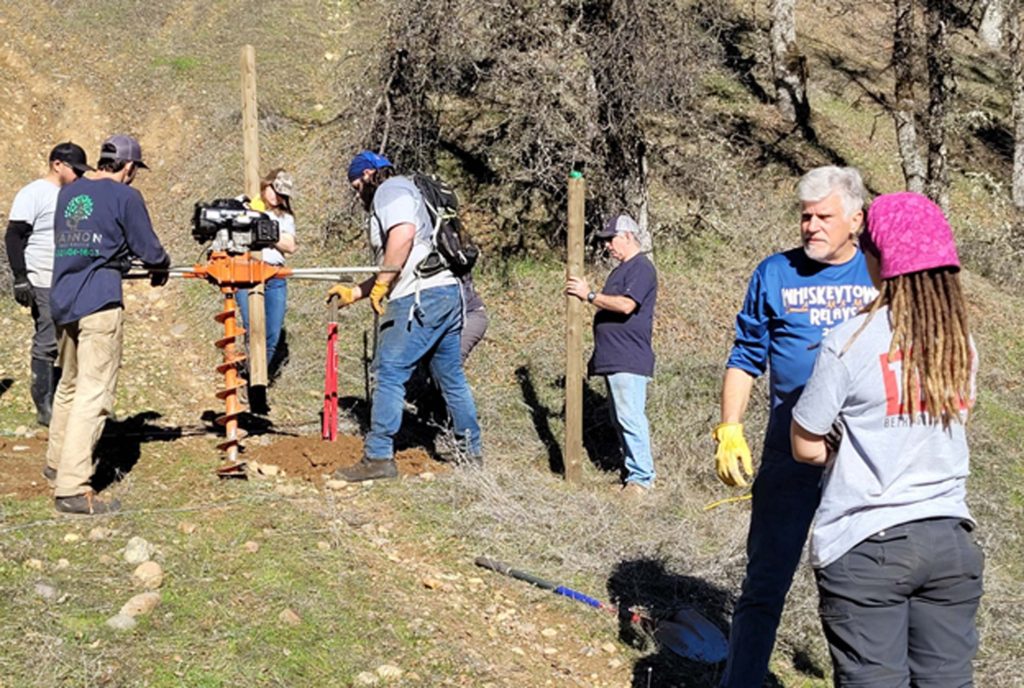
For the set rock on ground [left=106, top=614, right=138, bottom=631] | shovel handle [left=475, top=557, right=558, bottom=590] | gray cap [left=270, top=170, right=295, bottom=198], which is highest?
gray cap [left=270, top=170, right=295, bottom=198]

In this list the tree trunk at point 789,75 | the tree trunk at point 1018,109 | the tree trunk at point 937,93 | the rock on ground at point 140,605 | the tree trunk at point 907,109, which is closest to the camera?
the rock on ground at point 140,605

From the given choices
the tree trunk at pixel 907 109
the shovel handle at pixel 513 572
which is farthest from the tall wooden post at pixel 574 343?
the tree trunk at pixel 907 109

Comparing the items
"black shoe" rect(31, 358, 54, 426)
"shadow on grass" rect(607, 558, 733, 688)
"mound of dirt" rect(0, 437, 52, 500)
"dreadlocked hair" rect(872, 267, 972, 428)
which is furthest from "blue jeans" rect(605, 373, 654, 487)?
"dreadlocked hair" rect(872, 267, 972, 428)

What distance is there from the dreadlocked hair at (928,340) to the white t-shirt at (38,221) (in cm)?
557

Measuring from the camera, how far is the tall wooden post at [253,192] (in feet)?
26.3

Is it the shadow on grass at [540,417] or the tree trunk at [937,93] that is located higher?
the tree trunk at [937,93]

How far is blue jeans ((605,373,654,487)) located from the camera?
280 inches

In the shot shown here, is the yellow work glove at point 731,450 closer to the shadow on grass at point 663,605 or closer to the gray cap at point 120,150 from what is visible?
the shadow on grass at point 663,605

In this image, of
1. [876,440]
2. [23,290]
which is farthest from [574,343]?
[876,440]

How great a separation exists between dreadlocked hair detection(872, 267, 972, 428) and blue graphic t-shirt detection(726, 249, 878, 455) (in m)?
0.98

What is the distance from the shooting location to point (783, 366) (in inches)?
164

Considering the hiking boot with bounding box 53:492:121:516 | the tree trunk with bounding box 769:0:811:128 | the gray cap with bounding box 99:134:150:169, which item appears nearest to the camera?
the hiking boot with bounding box 53:492:121:516

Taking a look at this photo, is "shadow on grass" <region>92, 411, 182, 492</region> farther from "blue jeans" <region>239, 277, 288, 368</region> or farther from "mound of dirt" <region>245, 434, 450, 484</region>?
"blue jeans" <region>239, 277, 288, 368</region>

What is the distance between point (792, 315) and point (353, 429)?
432 centimetres
